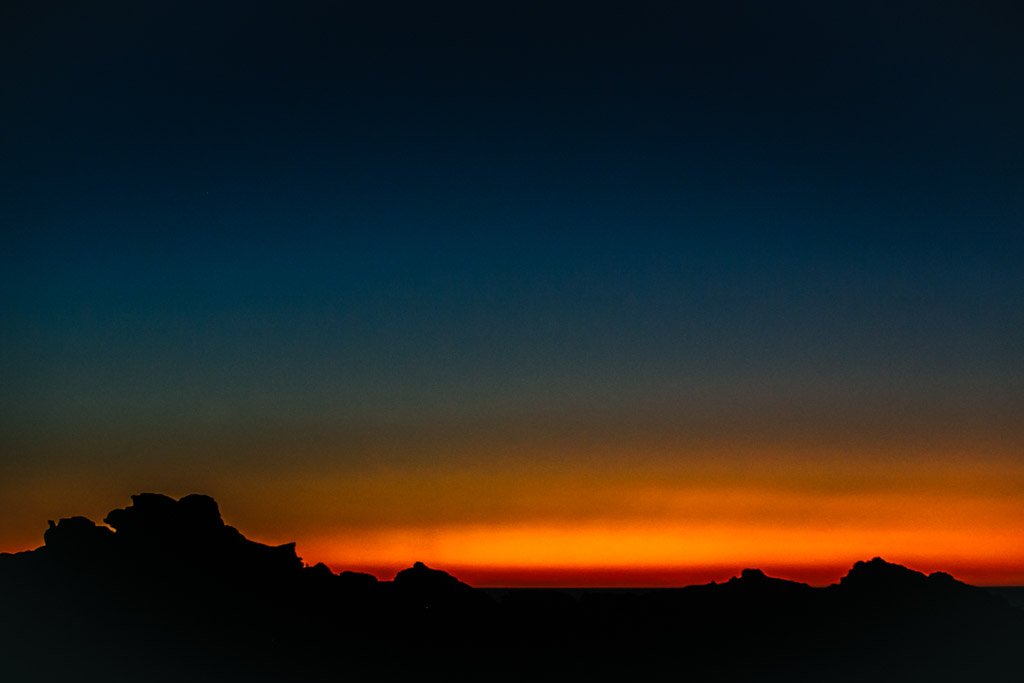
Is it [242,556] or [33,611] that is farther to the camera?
[242,556]

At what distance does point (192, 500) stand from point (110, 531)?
3.13m

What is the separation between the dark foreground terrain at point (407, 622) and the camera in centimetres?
4200

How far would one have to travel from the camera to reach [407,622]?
45312mm

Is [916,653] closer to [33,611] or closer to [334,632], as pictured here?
[334,632]

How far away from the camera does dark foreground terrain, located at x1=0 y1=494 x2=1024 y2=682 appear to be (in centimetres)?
4200

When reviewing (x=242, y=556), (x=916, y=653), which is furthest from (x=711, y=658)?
(x=242, y=556)

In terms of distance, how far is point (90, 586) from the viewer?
43.5 metres

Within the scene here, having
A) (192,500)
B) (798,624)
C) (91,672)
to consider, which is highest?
(192,500)

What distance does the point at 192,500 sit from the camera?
46.1 meters

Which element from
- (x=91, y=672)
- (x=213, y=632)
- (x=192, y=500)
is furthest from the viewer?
(x=192, y=500)

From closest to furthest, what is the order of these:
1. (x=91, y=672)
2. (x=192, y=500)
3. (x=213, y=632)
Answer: (x=91, y=672) → (x=213, y=632) → (x=192, y=500)

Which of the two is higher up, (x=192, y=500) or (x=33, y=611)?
(x=192, y=500)

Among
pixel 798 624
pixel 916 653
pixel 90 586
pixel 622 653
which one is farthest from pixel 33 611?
pixel 916 653

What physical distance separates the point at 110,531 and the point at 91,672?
6623 mm
